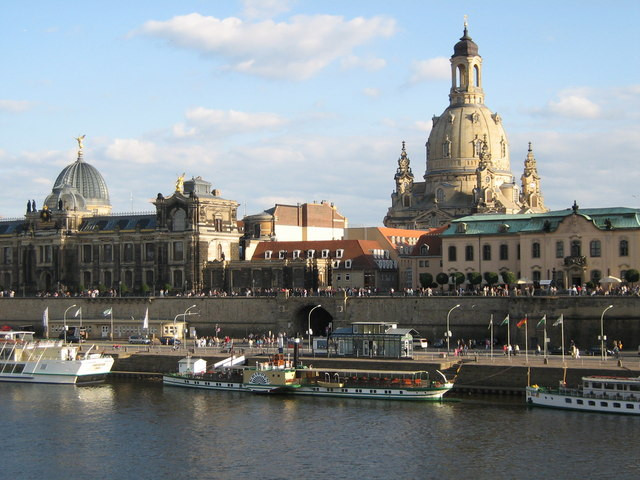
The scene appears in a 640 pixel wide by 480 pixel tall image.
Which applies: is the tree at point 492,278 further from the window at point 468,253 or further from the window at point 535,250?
the window at point 535,250

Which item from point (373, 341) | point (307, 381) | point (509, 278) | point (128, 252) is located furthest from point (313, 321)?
point (307, 381)

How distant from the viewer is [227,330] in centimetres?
12000

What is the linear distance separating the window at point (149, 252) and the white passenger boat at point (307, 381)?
45.9 metres

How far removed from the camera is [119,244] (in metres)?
140

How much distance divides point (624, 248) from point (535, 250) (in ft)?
29.2

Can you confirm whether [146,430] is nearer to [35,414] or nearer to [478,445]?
[35,414]

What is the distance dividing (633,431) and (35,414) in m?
39.8

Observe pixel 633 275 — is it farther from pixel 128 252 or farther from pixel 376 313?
pixel 128 252

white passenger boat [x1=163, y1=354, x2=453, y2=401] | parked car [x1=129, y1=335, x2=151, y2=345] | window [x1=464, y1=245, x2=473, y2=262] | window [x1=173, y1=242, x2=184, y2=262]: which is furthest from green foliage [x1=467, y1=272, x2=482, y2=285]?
window [x1=173, y1=242, x2=184, y2=262]

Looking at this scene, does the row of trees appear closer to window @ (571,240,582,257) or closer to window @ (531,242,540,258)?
window @ (531,242,540,258)

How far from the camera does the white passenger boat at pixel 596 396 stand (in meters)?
73.7

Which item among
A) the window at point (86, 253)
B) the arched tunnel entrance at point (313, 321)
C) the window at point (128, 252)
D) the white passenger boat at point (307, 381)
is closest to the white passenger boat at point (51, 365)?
the white passenger boat at point (307, 381)

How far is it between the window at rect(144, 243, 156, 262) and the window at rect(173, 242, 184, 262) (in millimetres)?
3229

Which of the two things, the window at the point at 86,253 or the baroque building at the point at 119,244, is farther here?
the window at the point at 86,253
